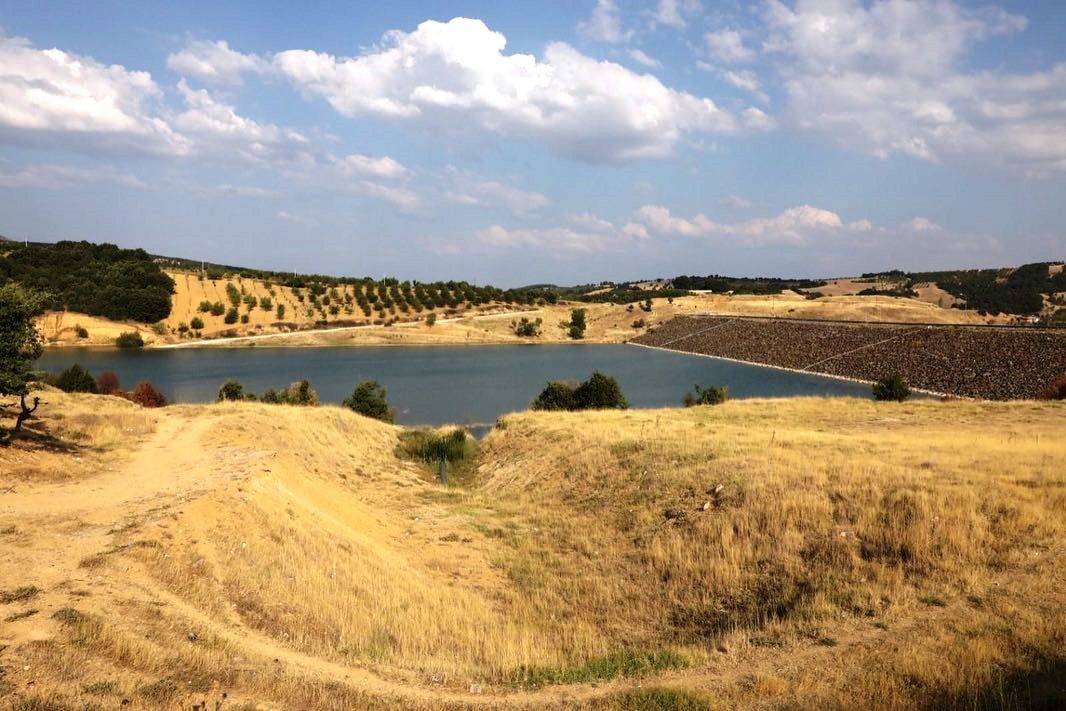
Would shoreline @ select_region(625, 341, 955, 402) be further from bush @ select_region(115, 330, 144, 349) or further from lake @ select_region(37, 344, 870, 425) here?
bush @ select_region(115, 330, 144, 349)

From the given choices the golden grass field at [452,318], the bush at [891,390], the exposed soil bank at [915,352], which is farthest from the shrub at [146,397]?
the golden grass field at [452,318]

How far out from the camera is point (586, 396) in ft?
129

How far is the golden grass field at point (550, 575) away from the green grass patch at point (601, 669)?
0.06 m

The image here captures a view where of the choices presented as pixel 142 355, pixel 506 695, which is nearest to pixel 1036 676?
pixel 506 695

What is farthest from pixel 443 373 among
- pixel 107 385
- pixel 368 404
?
pixel 107 385

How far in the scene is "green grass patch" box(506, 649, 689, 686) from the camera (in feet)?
28.4

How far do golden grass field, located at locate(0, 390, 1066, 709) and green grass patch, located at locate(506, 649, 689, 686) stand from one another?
2.2 inches

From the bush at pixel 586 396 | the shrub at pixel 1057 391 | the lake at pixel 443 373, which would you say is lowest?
the lake at pixel 443 373

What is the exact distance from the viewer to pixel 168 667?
7645 mm

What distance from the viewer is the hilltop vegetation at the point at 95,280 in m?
89.3

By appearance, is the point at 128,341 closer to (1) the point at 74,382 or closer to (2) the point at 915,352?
(1) the point at 74,382

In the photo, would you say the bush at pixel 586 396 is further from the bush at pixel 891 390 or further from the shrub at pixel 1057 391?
the shrub at pixel 1057 391

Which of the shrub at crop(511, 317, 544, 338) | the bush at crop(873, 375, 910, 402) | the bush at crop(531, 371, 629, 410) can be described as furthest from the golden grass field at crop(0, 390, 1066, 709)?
the shrub at crop(511, 317, 544, 338)

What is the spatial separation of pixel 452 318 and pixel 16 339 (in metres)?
99.4
